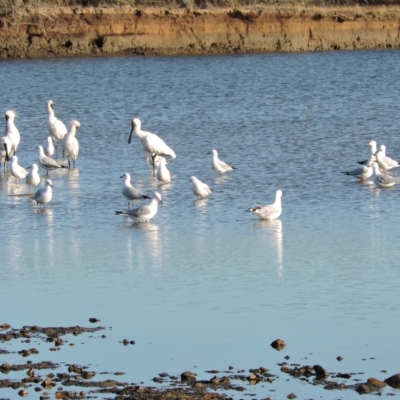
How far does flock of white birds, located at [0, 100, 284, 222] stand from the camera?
14.6 metres

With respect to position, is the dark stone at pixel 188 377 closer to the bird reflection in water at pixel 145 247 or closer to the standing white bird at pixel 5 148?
the bird reflection in water at pixel 145 247

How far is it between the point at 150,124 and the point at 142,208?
1231 cm

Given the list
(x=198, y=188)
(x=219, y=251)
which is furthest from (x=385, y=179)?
(x=219, y=251)

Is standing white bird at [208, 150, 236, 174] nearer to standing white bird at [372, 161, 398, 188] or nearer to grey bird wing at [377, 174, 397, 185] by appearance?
standing white bird at [372, 161, 398, 188]

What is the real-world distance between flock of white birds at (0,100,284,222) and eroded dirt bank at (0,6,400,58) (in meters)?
22.2

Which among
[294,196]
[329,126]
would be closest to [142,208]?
[294,196]

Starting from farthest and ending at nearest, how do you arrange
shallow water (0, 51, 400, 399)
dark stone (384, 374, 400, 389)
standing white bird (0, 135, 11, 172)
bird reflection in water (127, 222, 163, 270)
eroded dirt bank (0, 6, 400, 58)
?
eroded dirt bank (0, 6, 400, 58)
standing white bird (0, 135, 11, 172)
bird reflection in water (127, 222, 163, 270)
shallow water (0, 51, 400, 399)
dark stone (384, 374, 400, 389)

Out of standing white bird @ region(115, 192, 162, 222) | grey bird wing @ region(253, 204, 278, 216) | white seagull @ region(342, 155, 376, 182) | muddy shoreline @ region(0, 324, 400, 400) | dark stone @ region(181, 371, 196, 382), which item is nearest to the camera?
muddy shoreline @ region(0, 324, 400, 400)

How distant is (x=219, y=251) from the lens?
1261cm

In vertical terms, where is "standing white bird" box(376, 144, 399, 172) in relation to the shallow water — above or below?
above

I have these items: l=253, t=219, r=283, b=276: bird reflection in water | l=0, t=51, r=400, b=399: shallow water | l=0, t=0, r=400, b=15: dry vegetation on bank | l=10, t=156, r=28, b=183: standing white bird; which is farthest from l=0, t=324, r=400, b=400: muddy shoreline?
l=0, t=0, r=400, b=15: dry vegetation on bank

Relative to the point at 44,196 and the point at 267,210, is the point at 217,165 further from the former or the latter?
the point at 267,210

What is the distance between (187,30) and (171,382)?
3990cm

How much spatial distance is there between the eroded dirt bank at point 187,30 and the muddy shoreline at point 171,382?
3745cm
